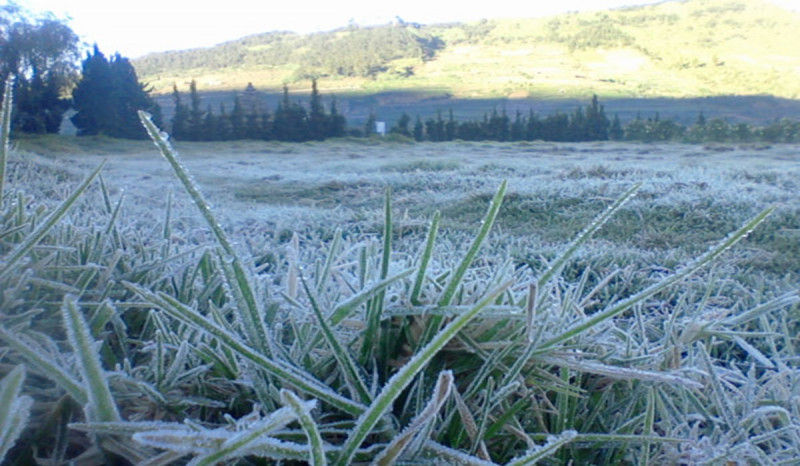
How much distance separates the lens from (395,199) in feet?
14.8

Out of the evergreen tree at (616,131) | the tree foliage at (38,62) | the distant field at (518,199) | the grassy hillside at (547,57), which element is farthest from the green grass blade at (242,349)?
the grassy hillside at (547,57)

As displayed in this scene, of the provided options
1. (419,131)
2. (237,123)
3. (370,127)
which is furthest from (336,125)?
(237,123)

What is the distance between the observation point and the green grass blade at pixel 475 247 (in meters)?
0.46

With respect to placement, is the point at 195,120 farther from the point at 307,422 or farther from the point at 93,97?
the point at 307,422

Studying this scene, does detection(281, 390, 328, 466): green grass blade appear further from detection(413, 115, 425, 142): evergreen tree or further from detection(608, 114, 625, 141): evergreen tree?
detection(608, 114, 625, 141): evergreen tree

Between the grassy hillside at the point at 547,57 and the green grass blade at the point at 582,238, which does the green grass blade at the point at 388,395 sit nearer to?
the green grass blade at the point at 582,238

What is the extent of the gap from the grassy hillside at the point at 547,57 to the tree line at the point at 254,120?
8.71 ft

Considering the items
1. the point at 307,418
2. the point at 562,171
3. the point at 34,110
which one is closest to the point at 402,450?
the point at 307,418

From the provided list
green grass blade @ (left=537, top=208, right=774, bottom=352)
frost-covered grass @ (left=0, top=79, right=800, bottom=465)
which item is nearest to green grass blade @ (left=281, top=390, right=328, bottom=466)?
frost-covered grass @ (left=0, top=79, right=800, bottom=465)

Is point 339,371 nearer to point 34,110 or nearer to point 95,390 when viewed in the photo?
point 95,390

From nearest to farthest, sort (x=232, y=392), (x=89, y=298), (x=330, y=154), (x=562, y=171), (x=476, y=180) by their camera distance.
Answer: (x=232, y=392) < (x=89, y=298) < (x=476, y=180) < (x=562, y=171) < (x=330, y=154)

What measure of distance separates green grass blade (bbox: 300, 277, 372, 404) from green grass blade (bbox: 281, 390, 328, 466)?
0.32 feet

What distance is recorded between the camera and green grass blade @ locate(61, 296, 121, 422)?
0.33 metres

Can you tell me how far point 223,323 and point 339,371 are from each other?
12cm
